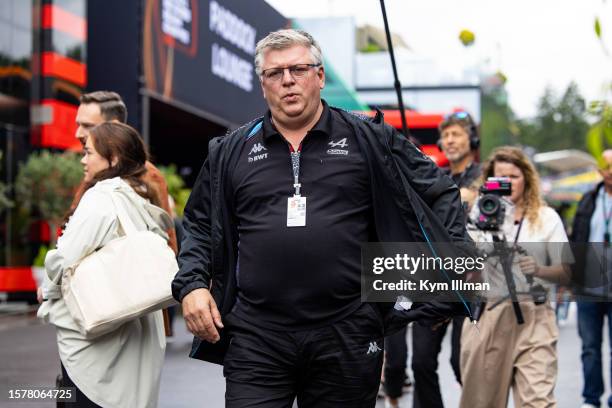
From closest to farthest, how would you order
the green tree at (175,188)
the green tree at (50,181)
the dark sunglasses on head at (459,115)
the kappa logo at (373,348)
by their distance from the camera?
the kappa logo at (373,348), the dark sunglasses on head at (459,115), the green tree at (50,181), the green tree at (175,188)

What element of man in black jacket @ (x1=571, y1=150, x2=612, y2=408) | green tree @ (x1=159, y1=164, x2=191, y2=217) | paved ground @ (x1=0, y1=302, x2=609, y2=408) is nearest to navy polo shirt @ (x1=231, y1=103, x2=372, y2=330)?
paved ground @ (x1=0, y1=302, x2=609, y2=408)

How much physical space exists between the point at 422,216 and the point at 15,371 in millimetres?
7128

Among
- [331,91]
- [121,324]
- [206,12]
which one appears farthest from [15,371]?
[331,91]

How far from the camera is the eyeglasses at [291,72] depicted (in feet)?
12.9

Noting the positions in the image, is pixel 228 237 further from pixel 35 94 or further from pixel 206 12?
pixel 35 94

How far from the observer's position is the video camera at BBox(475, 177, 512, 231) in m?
5.83

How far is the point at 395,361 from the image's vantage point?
293 inches

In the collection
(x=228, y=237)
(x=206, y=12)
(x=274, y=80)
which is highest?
(x=206, y=12)

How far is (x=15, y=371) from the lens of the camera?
9953 mm

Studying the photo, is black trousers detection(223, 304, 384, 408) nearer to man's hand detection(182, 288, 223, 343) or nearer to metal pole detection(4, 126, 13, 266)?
man's hand detection(182, 288, 223, 343)

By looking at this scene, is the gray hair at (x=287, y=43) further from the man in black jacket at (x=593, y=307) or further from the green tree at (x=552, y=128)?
the green tree at (x=552, y=128)

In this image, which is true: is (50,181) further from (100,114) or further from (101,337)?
(101,337)

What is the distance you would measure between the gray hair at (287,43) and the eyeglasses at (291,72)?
5 centimetres

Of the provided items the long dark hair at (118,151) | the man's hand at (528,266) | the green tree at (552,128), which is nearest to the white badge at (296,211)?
the long dark hair at (118,151)
